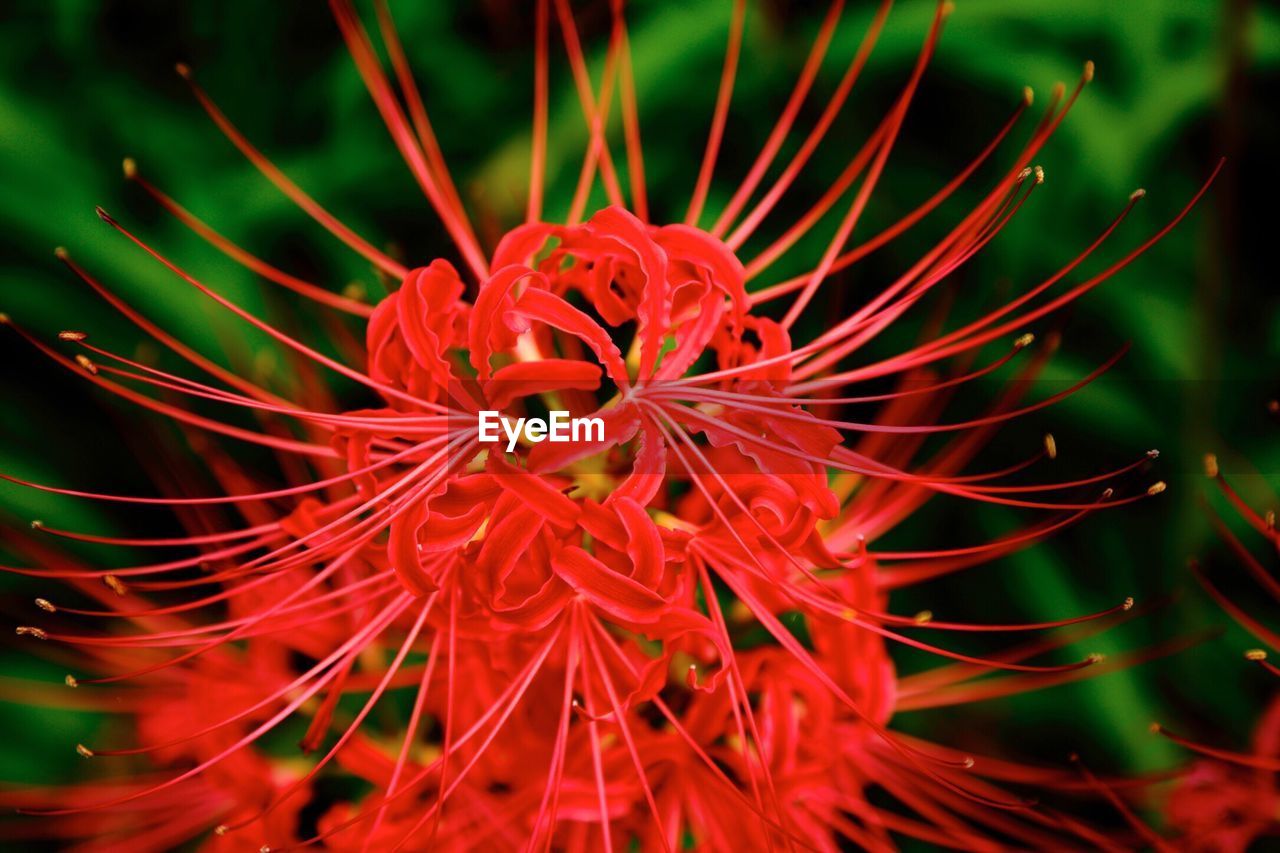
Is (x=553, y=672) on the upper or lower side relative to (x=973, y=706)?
upper

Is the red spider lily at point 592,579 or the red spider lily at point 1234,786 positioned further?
the red spider lily at point 1234,786

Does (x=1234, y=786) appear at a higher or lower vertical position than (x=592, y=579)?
lower

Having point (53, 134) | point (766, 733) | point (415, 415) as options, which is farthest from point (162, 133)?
point (766, 733)

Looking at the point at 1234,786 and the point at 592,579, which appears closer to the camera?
the point at 592,579

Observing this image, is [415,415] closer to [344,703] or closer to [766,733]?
[766,733]
